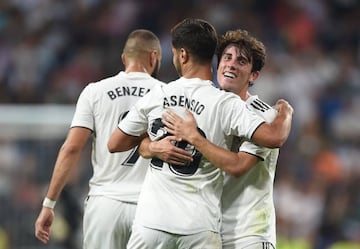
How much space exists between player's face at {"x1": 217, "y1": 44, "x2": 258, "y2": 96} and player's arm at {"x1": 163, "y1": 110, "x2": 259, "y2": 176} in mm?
324

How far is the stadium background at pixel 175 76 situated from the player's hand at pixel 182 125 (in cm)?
577

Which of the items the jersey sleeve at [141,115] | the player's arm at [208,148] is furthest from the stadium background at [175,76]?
the player's arm at [208,148]

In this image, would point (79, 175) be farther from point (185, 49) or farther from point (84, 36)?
point (185, 49)

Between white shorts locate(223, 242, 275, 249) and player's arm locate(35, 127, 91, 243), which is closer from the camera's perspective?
white shorts locate(223, 242, 275, 249)

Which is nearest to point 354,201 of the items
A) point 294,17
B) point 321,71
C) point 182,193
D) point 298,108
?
point 298,108

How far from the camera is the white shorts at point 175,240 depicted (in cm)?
554

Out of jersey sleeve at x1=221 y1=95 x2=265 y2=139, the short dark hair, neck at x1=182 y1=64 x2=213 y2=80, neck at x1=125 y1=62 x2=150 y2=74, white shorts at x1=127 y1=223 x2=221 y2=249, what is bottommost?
white shorts at x1=127 y1=223 x2=221 y2=249

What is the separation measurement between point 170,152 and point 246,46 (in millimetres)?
745

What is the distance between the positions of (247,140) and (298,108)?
7983 millimetres

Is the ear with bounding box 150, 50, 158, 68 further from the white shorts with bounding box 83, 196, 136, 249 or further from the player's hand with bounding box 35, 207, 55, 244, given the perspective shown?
the player's hand with bounding box 35, 207, 55, 244

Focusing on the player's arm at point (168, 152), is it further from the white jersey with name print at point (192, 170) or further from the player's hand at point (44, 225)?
the player's hand at point (44, 225)

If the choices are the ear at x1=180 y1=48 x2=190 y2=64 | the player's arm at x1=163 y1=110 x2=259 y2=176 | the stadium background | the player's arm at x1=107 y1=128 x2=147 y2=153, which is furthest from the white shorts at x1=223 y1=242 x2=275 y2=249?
the stadium background

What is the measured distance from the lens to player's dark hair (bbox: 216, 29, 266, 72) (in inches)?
228

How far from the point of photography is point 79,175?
1131cm
